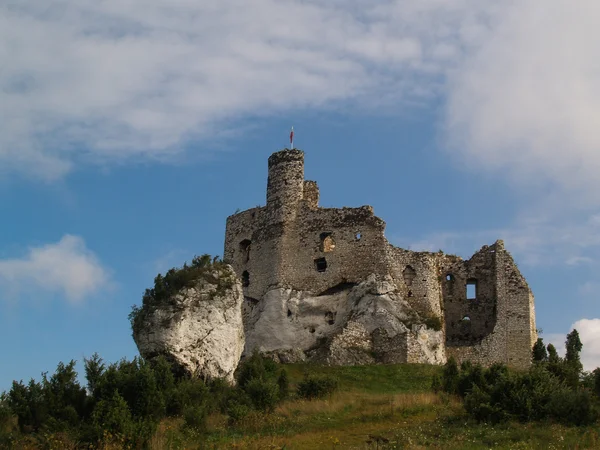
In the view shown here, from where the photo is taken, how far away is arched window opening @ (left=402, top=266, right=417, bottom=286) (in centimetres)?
4341

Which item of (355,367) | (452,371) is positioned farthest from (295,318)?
(452,371)

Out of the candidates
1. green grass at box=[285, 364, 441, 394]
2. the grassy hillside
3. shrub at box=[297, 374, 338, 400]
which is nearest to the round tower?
green grass at box=[285, 364, 441, 394]

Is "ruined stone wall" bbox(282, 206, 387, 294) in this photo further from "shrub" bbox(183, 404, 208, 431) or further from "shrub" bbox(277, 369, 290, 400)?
"shrub" bbox(183, 404, 208, 431)

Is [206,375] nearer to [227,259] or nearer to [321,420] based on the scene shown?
[321,420]

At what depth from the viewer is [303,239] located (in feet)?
141

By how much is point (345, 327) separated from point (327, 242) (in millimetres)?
5436

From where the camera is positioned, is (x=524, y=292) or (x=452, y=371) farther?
(x=524, y=292)

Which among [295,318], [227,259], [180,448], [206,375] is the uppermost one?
[227,259]

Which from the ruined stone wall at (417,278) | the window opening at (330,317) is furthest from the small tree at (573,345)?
the window opening at (330,317)

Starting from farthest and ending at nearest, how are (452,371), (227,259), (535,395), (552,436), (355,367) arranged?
(227,259) < (355,367) < (452,371) < (535,395) < (552,436)

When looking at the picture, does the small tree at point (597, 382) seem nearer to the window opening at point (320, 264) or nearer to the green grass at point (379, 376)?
the green grass at point (379, 376)

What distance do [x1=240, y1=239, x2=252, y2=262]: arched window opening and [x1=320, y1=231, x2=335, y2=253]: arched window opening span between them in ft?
13.1

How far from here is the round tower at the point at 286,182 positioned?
1719 inches

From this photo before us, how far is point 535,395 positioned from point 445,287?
22.5m
